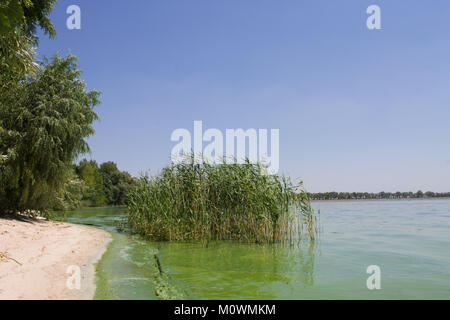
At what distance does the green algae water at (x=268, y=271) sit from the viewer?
7.36 m

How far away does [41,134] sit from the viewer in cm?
1792

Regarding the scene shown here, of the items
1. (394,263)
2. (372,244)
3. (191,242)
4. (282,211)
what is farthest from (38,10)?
(372,244)

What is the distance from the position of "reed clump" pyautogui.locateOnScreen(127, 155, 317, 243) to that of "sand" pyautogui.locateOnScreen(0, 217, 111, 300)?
2.89 meters

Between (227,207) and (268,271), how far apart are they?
16.7 feet

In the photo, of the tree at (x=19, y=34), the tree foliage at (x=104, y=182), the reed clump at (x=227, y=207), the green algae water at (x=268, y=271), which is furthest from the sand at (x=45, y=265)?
the tree foliage at (x=104, y=182)

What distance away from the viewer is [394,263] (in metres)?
11.3

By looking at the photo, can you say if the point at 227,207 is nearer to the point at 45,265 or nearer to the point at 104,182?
the point at 45,265

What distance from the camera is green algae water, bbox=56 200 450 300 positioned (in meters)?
7.36

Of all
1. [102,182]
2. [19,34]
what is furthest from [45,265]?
[102,182]

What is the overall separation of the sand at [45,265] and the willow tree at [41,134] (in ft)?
16.6

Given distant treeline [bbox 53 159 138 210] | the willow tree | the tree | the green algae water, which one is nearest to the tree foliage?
distant treeline [bbox 53 159 138 210]

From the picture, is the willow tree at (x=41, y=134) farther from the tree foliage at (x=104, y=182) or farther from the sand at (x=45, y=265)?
the tree foliage at (x=104, y=182)

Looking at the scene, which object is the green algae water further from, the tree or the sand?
the tree
